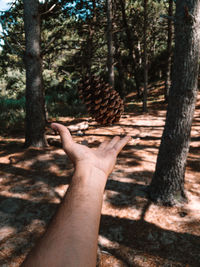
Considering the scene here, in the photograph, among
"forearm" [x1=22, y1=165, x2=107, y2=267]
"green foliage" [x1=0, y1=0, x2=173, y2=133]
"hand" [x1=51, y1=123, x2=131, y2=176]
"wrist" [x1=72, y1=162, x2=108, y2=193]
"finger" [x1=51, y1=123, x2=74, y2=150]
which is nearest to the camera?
"forearm" [x1=22, y1=165, x2=107, y2=267]

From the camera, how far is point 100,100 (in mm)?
2377

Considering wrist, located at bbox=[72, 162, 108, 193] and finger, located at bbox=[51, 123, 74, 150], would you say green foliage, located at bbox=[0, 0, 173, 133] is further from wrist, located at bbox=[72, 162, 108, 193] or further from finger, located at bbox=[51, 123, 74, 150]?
wrist, located at bbox=[72, 162, 108, 193]

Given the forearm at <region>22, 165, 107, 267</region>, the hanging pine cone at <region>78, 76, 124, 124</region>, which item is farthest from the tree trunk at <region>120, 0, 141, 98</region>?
the forearm at <region>22, 165, 107, 267</region>

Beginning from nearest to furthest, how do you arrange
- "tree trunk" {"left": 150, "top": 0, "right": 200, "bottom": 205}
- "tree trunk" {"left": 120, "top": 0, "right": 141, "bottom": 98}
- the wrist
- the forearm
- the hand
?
the forearm, the wrist, the hand, "tree trunk" {"left": 150, "top": 0, "right": 200, "bottom": 205}, "tree trunk" {"left": 120, "top": 0, "right": 141, "bottom": 98}

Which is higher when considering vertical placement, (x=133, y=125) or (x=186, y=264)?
(x=133, y=125)

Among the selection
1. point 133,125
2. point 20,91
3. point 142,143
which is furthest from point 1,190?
point 20,91

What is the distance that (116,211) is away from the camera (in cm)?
309

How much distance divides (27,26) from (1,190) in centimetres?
469

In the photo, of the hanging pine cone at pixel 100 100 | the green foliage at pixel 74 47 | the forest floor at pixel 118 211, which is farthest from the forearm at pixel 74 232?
the green foliage at pixel 74 47

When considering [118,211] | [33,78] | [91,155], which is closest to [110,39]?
[33,78]

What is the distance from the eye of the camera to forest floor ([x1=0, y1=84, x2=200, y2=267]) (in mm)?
2297

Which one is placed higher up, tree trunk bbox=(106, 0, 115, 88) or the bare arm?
tree trunk bbox=(106, 0, 115, 88)

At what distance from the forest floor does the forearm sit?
0.81 meters

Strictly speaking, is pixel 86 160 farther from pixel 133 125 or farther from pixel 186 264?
pixel 133 125
